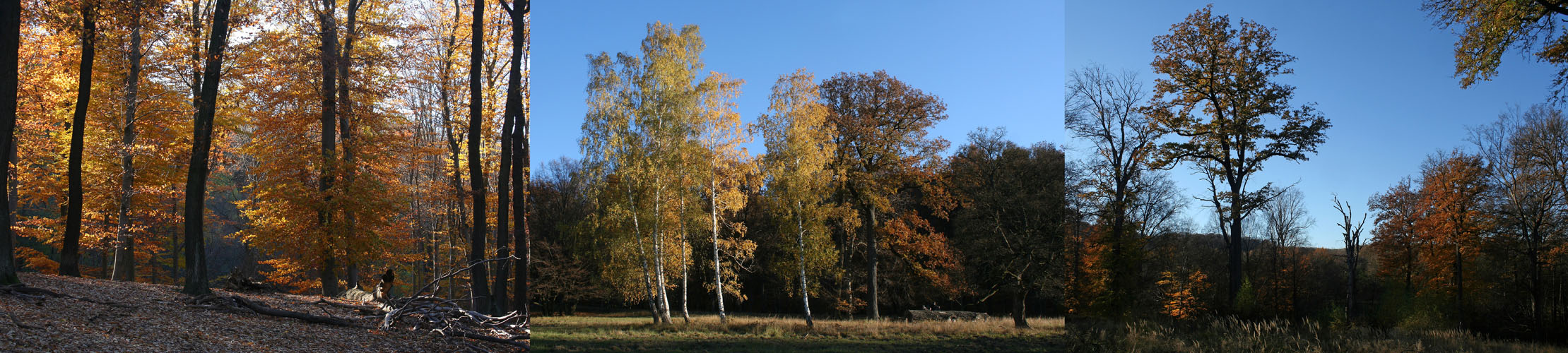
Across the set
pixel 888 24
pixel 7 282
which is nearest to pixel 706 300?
pixel 888 24

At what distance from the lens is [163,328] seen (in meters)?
6.54

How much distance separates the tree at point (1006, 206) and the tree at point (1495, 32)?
15.3ft

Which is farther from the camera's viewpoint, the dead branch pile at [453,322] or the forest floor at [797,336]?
the dead branch pile at [453,322]

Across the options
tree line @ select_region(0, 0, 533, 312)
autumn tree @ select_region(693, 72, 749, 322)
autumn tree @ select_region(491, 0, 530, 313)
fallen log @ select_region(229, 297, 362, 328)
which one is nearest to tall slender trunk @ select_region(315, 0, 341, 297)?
tree line @ select_region(0, 0, 533, 312)

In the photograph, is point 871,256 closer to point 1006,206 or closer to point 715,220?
point 1006,206

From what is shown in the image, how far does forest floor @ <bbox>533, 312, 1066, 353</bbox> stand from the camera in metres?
5.38

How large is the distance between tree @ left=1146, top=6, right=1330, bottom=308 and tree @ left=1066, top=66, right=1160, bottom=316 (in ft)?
0.57

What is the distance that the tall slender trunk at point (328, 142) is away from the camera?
12898 mm

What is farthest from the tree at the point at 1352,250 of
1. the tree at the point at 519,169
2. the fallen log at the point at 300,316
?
the fallen log at the point at 300,316

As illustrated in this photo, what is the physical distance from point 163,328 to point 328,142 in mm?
7402

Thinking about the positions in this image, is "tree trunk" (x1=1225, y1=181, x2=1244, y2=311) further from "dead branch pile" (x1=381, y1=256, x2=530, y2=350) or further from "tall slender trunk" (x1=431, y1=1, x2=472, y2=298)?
"tall slender trunk" (x1=431, y1=1, x2=472, y2=298)

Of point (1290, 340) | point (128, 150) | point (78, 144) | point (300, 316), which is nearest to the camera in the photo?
point (1290, 340)

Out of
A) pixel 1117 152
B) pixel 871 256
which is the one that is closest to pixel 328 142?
pixel 871 256

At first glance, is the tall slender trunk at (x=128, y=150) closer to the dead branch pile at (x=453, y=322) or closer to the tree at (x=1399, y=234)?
the dead branch pile at (x=453, y=322)
